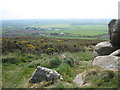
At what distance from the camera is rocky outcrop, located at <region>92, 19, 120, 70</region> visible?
31.6 feet

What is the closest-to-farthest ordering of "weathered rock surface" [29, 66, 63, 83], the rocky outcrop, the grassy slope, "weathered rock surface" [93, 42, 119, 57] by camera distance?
the grassy slope < "weathered rock surface" [29, 66, 63, 83] < the rocky outcrop < "weathered rock surface" [93, 42, 119, 57]

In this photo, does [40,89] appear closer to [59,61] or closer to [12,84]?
[12,84]

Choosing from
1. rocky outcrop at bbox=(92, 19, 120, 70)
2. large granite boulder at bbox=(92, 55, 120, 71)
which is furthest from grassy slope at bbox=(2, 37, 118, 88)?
rocky outcrop at bbox=(92, 19, 120, 70)

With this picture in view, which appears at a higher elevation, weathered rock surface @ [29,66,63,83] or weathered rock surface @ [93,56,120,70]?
weathered rock surface @ [93,56,120,70]

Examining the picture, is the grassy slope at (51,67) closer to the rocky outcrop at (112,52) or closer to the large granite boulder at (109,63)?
the large granite boulder at (109,63)

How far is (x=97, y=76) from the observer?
7.64 m

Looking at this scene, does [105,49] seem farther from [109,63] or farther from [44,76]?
[44,76]

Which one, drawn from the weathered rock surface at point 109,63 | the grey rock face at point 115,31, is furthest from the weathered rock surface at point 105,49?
the weathered rock surface at point 109,63

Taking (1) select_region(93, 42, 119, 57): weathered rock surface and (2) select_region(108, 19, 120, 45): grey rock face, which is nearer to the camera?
(2) select_region(108, 19, 120, 45): grey rock face

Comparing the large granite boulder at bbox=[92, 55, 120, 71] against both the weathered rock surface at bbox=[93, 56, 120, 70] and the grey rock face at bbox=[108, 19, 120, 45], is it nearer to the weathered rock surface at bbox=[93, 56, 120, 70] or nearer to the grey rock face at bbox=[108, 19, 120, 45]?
the weathered rock surface at bbox=[93, 56, 120, 70]

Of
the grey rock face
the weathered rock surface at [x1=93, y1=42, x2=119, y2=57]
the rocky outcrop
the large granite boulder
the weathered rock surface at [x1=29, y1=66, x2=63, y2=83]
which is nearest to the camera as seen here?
the weathered rock surface at [x1=29, y1=66, x2=63, y2=83]

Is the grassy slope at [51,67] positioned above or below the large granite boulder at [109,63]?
below

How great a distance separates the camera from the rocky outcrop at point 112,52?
962 cm

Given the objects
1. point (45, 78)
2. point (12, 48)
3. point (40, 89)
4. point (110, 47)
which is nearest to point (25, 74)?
point (45, 78)
